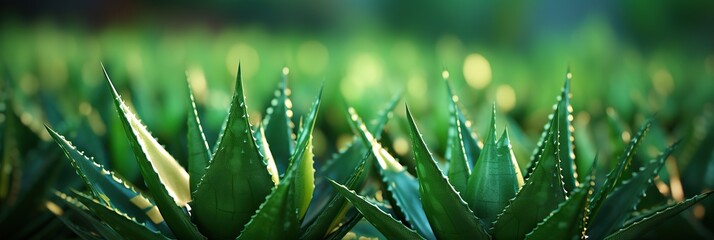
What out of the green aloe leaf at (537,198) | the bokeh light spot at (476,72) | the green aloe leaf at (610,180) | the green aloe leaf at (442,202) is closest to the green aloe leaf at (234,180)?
the green aloe leaf at (442,202)

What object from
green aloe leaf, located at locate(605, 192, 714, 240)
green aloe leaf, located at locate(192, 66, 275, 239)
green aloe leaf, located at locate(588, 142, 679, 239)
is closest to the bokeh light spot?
green aloe leaf, located at locate(588, 142, 679, 239)

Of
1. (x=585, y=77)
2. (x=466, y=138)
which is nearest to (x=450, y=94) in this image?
(x=466, y=138)

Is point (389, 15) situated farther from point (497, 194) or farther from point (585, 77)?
point (497, 194)

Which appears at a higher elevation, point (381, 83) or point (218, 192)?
point (381, 83)

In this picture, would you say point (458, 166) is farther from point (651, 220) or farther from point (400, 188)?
point (651, 220)

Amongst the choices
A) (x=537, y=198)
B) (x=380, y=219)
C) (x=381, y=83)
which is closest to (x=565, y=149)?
(x=537, y=198)

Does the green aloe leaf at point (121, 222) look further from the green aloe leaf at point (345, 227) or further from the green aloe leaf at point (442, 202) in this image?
the green aloe leaf at point (442, 202)
